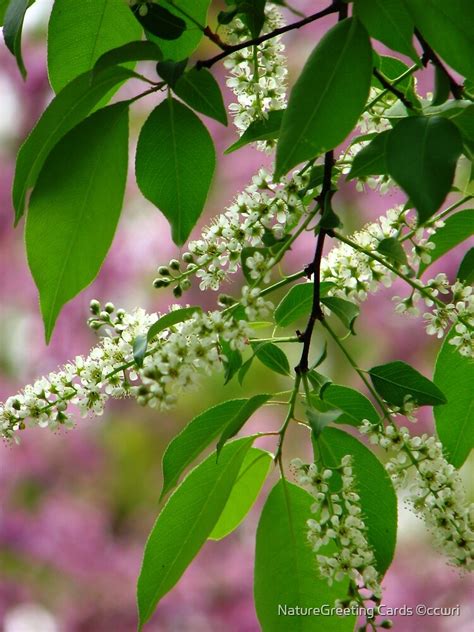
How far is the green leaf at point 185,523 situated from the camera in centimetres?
70

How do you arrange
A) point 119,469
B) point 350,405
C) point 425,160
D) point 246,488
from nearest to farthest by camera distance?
point 425,160 → point 350,405 → point 246,488 → point 119,469

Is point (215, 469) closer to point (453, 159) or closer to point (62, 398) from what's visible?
point (62, 398)

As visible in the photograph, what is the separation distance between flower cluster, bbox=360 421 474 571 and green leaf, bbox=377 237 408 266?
122 millimetres

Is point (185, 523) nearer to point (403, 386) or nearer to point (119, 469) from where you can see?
point (403, 386)

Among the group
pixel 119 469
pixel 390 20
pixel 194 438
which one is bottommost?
pixel 194 438

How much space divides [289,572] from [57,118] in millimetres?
383

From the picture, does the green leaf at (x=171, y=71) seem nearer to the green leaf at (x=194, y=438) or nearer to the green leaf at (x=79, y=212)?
the green leaf at (x=79, y=212)

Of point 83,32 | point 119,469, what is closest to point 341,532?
point 83,32

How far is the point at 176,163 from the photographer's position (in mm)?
669

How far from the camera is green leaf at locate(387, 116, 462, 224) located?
1.62 feet

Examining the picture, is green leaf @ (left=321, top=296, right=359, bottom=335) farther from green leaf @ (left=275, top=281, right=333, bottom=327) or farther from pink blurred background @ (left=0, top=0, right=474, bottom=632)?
pink blurred background @ (left=0, top=0, right=474, bottom=632)

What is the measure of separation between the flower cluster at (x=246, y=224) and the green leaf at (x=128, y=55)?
11 cm

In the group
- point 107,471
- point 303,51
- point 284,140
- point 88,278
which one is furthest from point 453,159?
point 303,51

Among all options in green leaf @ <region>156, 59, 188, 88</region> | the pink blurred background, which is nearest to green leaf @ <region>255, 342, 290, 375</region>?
green leaf @ <region>156, 59, 188, 88</region>
